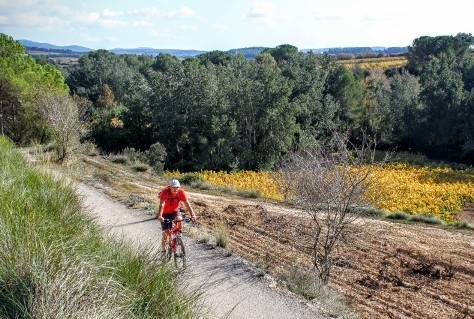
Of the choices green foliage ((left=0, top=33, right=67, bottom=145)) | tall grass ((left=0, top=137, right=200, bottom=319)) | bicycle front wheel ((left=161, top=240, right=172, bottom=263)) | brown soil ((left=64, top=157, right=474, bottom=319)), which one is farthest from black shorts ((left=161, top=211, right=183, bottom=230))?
green foliage ((left=0, top=33, right=67, bottom=145))

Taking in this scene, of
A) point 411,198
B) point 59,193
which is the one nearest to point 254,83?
point 411,198

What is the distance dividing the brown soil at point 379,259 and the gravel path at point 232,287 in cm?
75

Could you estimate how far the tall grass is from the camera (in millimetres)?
3889

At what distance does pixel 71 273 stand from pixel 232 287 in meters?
5.36

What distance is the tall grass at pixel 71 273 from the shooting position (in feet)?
12.8

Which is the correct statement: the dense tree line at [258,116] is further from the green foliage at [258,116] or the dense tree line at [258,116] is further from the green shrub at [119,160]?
the green shrub at [119,160]

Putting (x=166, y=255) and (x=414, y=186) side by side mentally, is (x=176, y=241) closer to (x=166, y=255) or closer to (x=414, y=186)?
(x=166, y=255)

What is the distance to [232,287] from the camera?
9.15 meters

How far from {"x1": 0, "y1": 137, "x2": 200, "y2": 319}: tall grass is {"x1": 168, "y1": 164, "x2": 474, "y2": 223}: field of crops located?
73.6 feet

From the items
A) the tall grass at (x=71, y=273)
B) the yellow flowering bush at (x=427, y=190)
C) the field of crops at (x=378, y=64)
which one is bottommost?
the yellow flowering bush at (x=427, y=190)

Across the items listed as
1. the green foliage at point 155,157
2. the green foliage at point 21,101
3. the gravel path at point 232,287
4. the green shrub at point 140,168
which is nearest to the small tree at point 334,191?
the gravel path at point 232,287

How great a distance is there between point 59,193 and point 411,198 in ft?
98.3

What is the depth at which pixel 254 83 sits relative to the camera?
4581 cm

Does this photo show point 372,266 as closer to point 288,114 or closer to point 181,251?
point 181,251
